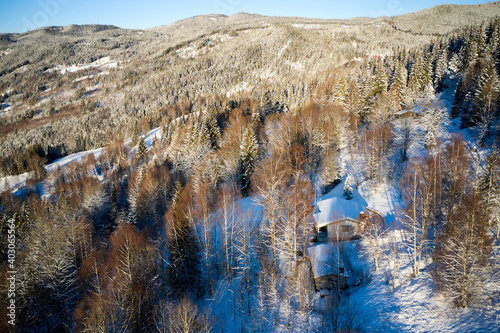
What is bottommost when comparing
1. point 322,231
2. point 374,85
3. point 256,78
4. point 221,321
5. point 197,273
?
point 221,321

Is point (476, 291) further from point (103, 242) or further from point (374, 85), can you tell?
point (374, 85)

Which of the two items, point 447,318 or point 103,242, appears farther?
point 103,242

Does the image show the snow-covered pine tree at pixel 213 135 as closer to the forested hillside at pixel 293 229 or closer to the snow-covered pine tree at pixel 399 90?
the forested hillside at pixel 293 229

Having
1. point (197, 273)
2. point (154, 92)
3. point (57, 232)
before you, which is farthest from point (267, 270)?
point (154, 92)

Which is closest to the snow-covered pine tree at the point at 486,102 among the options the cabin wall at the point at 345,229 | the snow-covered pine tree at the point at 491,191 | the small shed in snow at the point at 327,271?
the snow-covered pine tree at the point at 491,191

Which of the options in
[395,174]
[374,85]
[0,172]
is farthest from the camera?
[0,172]

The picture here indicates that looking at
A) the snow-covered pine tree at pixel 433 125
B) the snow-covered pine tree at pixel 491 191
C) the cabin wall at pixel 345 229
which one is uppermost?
the snow-covered pine tree at pixel 433 125

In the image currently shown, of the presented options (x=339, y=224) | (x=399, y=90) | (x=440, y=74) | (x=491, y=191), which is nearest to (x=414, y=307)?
(x=339, y=224)
